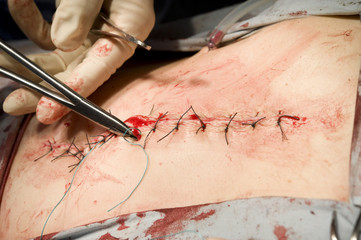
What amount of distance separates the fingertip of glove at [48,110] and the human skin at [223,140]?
0.08 metres

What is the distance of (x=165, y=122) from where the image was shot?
1.02 m

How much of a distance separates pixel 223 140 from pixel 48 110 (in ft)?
2.00

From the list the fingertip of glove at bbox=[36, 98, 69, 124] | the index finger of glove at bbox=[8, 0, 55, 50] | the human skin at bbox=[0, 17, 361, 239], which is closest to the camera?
the human skin at bbox=[0, 17, 361, 239]

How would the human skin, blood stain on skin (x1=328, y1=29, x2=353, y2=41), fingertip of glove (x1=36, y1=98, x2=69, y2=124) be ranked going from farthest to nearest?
1. fingertip of glove (x1=36, y1=98, x2=69, y2=124)
2. blood stain on skin (x1=328, y1=29, x2=353, y2=41)
3. the human skin

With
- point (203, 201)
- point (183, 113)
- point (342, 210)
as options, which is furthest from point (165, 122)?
point (342, 210)

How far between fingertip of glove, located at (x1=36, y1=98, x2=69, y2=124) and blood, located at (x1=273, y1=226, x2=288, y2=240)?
798 mm

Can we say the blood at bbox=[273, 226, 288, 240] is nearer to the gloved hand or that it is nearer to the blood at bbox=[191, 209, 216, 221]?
the blood at bbox=[191, 209, 216, 221]

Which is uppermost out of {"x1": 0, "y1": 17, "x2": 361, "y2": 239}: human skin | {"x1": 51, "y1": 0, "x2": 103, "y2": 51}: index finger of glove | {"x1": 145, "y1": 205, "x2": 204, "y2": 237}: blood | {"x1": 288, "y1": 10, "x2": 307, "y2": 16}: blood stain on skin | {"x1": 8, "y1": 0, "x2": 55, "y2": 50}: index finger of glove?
{"x1": 288, "y1": 10, "x2": 307, "y2": 16}: blood stain on skin

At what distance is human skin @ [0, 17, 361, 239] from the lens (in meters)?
0.84

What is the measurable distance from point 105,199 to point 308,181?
21.8 inches

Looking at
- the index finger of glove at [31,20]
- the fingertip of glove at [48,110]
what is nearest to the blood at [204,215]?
the fingertip of glove at [48,110]

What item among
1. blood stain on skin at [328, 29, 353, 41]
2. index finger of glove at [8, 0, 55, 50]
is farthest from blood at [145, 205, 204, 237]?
index finger of glove at [8, 0, 55, 50]

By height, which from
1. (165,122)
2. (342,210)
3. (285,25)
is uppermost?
(285,25)

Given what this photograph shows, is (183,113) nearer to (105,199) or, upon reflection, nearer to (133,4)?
(105,199)
